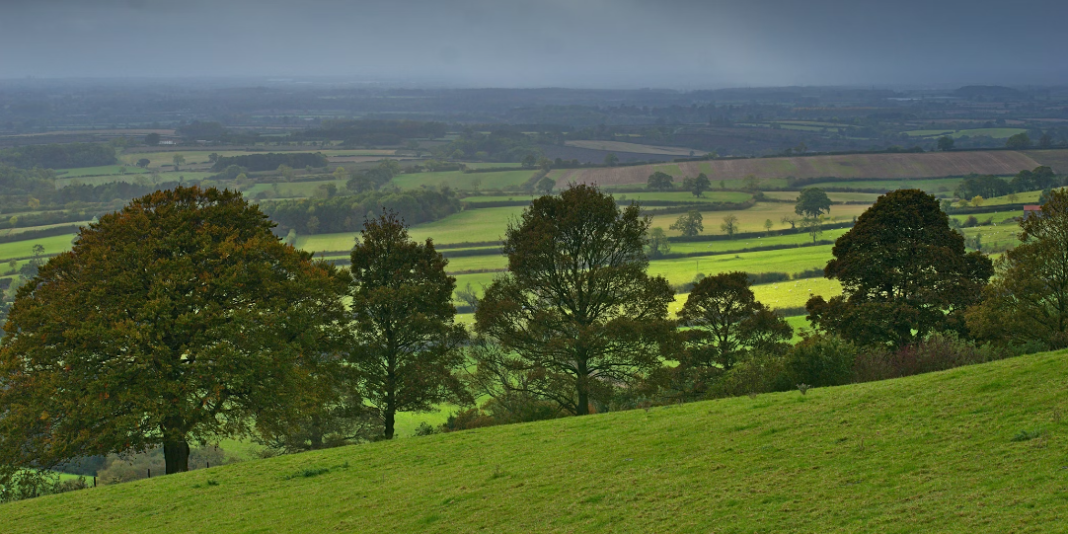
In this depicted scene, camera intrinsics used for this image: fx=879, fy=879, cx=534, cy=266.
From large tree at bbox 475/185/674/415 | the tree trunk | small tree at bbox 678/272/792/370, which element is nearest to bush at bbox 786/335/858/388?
large tree at bbox 475/185/674/415

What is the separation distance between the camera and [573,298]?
40531 millimetres

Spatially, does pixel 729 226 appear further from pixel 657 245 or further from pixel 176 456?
pixel 176 456

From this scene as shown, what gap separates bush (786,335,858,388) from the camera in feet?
111

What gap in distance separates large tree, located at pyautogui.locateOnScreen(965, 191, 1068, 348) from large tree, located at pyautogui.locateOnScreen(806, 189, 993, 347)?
3.13 m

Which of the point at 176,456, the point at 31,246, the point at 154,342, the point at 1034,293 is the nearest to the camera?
the point at 154,342

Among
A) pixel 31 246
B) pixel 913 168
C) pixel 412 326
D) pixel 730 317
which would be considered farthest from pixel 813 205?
pixel 31 246

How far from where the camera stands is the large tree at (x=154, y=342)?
A: 3048 cm

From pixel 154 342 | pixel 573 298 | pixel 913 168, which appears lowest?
pixel 913 168

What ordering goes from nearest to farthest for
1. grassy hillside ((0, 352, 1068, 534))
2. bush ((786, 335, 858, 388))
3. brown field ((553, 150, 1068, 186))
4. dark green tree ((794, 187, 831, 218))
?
1. grassy hillside ((0, 352, 1068, 534))
2. bush ((786, 335, 858, 388))
3. dark green tree ((794, 187, 831, 218))
4. brown field ((553, 150, 1068, 186))

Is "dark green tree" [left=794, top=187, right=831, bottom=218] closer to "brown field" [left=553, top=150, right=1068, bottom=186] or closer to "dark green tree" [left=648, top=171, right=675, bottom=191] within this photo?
"dark green tree" [left=648, top=171, right=675, bottom=191]

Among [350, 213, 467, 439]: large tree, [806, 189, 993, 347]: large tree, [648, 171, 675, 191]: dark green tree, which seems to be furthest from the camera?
[648, 171, 675, 191]: dark green tree

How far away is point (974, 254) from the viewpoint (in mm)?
42750

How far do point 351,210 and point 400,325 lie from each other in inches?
4781

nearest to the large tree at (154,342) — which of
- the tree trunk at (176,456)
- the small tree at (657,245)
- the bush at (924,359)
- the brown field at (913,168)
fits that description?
the tree trunk at (176,456)
